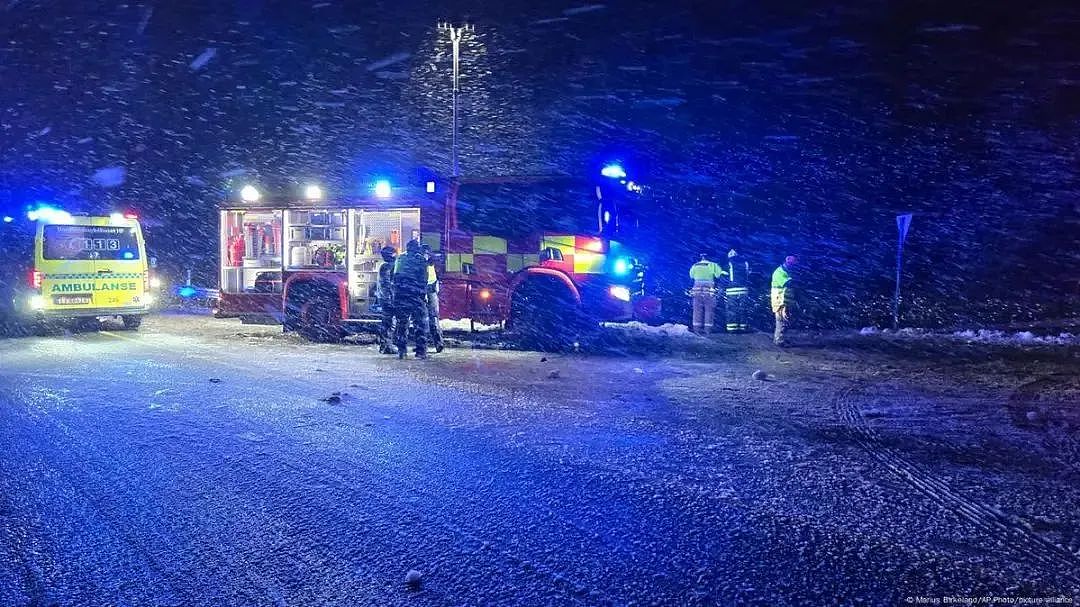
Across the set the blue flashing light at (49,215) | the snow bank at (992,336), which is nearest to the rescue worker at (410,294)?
the blue flashing light at (49,215)

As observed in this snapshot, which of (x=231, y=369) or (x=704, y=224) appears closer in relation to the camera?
(x=231, y=369)

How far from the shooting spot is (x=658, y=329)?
1436 cm

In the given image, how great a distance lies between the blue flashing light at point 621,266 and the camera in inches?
457

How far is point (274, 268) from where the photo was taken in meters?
13.6

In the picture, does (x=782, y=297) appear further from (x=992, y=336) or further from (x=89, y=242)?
(x=89, y=242)

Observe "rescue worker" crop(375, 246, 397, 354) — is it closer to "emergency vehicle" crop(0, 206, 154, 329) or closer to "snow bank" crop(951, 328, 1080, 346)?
"emergency vehicle" crop(0, 206, 154, 329)

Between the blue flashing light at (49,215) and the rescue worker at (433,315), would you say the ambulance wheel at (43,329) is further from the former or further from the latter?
the rescue worker at (433,315)

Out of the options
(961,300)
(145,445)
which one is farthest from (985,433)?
(961,300)

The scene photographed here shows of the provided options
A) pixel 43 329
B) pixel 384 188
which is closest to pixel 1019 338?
pixel 384 188

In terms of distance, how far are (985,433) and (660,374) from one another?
3.78m

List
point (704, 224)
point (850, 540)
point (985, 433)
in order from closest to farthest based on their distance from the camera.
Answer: point (850, 540) → point (985, 433) → point (704, 224)

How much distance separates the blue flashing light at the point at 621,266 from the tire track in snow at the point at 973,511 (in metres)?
5.55

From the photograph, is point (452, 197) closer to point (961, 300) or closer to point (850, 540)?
point (850, 540)

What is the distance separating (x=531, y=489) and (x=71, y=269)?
11.9 m
